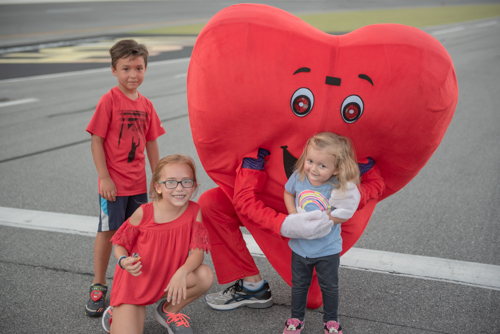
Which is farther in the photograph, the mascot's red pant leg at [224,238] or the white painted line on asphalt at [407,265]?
the white painted line on asphalt at [407,265]

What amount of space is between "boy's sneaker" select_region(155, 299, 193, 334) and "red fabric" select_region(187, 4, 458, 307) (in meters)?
0.70

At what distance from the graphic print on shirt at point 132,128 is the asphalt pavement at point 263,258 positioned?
41.1 inches

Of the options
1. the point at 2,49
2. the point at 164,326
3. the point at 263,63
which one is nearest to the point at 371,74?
the point at 263,63

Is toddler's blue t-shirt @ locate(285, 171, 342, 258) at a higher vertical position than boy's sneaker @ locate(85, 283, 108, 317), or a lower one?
higher

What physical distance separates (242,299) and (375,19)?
25.9 m

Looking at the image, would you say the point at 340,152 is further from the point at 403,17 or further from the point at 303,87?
the point at 403,17

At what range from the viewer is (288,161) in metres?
2.81

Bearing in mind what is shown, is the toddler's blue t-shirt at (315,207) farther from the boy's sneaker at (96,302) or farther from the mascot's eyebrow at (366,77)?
the boy's sneaker at (96,302)

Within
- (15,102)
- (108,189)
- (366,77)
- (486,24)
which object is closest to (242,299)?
(108,189)

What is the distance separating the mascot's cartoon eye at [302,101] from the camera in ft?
8.59

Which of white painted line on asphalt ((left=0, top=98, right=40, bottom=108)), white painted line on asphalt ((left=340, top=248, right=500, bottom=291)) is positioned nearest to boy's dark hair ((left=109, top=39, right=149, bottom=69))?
white painted line on asphalt ((left=340, top=248, right=500, bottom=291))

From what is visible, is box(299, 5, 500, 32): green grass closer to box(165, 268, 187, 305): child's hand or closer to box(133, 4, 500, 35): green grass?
box(133, 4, 500, 35): green grass

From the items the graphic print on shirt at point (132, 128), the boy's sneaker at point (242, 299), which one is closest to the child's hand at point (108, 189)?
the graphic print on shirt at point (132, 128)

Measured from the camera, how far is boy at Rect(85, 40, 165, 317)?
9.86 feet
